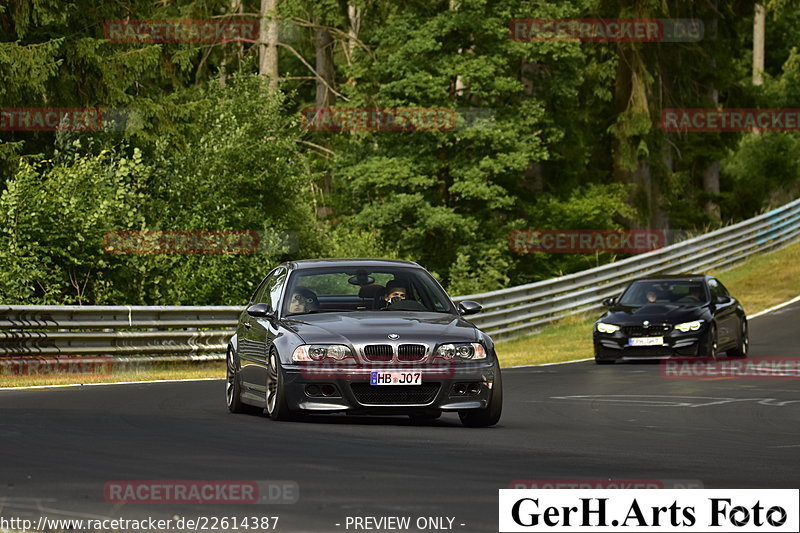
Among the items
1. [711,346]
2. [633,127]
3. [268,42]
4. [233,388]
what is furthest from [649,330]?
[268,42]

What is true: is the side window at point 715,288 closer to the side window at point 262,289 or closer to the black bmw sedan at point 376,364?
the side window at point 262,289

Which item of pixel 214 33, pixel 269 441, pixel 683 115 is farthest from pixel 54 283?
pixel 683 115

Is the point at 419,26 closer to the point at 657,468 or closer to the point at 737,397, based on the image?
the point at 737,397

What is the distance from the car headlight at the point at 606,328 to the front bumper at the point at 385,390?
40.7ft

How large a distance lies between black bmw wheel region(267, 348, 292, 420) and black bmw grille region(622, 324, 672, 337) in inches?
484

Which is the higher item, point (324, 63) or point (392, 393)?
point (324, 63)

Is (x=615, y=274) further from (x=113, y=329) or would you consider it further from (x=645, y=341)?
(x=113, y=329)

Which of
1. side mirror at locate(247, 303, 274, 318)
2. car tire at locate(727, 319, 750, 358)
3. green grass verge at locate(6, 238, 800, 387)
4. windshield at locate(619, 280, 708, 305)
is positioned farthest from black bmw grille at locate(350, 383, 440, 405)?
car tire at locate(727, 319, 750, 358)

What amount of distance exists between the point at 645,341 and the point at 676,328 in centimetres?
53

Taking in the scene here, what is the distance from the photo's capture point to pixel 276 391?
14.0 m

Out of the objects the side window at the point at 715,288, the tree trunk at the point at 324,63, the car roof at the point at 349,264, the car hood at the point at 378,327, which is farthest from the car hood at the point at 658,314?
the tree trunk at the point at 324,63

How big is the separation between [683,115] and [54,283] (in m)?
28.6

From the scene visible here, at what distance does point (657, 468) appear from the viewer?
35.2ft

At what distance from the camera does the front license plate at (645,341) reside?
2541cm
